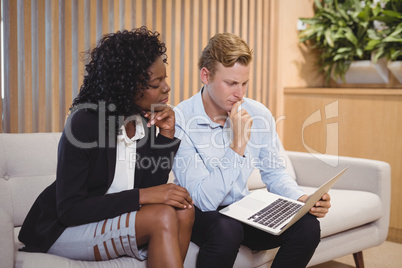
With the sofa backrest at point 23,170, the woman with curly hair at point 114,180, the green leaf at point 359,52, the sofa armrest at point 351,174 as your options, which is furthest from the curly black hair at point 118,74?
the green leaf at point 359,52

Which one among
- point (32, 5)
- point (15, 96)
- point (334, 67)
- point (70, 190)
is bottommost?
point (70, 190)

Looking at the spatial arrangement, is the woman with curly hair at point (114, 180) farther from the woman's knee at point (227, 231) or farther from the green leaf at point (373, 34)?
the green leaf at point (373, 34)

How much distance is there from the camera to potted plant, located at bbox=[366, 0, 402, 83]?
3078mm

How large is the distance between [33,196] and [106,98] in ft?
2.16

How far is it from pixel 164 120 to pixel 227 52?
39 centimetres

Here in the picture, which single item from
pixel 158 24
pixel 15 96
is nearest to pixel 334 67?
pixel 158 24

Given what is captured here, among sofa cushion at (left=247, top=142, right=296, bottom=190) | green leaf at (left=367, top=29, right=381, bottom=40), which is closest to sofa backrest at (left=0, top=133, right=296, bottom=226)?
sofa cushion at (left=247, top=142, right=296, bottom=190)

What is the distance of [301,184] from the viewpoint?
271 cm

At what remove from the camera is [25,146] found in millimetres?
1845

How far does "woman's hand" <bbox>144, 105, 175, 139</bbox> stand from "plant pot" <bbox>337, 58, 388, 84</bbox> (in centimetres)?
229

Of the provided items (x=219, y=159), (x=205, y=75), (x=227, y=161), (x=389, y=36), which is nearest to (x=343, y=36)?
(x=389, y=36)

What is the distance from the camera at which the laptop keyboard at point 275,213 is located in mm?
1579

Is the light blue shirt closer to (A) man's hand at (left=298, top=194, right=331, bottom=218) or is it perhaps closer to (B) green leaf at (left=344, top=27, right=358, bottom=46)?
(A) man's hand at (left=298, top=194, right=331, bottom=218)

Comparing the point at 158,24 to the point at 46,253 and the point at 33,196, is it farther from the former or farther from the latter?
the point at 46,253
